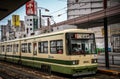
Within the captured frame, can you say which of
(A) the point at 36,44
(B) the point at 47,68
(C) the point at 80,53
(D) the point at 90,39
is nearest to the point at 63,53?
(C) the point at 80,53

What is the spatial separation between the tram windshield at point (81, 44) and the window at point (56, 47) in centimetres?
89

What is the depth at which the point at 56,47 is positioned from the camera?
15.8 m

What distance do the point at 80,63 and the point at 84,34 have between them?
1.92m

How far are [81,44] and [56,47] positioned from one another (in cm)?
187

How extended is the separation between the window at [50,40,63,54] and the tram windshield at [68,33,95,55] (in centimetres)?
89

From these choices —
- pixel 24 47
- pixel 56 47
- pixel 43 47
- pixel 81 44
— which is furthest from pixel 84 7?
pixel 81 44

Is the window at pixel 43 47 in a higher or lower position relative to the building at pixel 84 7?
lower

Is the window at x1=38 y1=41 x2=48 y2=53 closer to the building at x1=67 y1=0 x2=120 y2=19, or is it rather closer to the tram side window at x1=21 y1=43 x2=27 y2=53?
the tram side window at x1=21 y1=43 x2=27 y2=53

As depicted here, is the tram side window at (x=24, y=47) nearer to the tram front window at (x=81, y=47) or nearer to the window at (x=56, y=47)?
the window at (x=56, y=47)

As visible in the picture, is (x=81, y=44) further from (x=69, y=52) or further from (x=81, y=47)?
(x=69, y=52)

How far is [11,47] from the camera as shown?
2847 centimetres

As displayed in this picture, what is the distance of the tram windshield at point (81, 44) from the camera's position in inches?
568

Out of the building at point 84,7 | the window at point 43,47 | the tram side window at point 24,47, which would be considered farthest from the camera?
the building at point 84,7

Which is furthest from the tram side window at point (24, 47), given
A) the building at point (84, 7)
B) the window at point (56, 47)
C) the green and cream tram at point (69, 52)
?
the building at point (84, 7)
